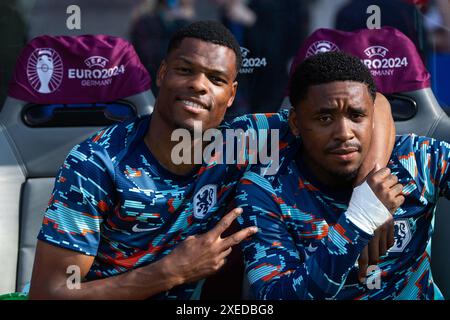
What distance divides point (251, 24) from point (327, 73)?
76 cm

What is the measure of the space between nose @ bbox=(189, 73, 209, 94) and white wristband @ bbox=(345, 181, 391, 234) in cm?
55

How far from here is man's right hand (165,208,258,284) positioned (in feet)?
6.88

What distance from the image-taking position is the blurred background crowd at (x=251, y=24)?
278 cm

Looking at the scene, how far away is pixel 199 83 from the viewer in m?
2.19

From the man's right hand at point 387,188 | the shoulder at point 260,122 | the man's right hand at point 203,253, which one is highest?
the shoulder at point 260,122

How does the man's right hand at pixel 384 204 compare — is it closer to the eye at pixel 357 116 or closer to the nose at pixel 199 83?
the eye at pixel 357 116

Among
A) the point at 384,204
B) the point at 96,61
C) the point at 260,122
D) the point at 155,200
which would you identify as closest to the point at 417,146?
the point at 384,204

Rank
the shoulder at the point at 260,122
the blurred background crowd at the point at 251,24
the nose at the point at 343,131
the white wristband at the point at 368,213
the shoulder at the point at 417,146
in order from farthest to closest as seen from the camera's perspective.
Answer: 1. the blurred background crowd at the point at 251,24
2. the shoulder at the point at 260,122
3. the shoulder at the point at 417,146
4. the nose at the point at 343,131
5. the white wristband at the point at 368,213

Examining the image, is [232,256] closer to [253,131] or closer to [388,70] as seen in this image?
[253,131]

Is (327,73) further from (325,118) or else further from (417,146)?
(417,146)

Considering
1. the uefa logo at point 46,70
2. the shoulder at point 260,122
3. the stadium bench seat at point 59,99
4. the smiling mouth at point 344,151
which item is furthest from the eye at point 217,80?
the uefa logo at point 46,70

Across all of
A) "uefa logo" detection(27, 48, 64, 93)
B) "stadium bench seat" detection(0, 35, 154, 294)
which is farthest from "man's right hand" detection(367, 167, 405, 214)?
"uefa logo" detection(27, 48, 64, 93)

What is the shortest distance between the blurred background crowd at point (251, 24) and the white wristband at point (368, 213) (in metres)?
0.94
